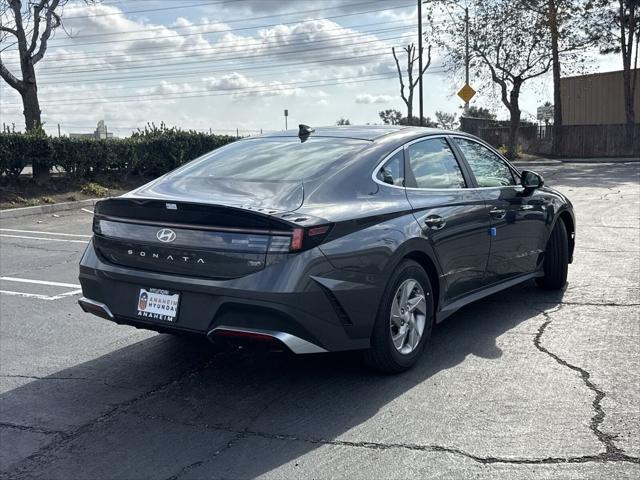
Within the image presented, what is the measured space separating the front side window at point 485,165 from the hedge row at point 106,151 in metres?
13.2

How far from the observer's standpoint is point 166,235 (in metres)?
4.05

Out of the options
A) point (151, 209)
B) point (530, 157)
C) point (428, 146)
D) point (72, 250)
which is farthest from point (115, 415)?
point (530, 157)

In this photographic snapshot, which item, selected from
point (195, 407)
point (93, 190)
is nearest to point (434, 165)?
point (195, 407)

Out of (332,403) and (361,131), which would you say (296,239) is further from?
(361,131)

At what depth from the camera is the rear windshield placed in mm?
4484

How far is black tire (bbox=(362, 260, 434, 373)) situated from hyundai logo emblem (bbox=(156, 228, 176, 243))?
1.31m

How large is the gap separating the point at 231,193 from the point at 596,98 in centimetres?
4217

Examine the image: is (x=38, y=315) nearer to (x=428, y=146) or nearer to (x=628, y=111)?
(x=428, y=146)

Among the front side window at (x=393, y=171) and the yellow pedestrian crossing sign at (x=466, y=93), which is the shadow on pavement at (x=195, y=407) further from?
the yellow pedestrian crossing sign at (x=466, y=93)

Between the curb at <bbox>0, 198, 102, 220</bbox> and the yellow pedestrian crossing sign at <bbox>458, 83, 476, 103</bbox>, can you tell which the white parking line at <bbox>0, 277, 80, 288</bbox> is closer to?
the curb at <bbox>0, 198, 102, 220</bbox>

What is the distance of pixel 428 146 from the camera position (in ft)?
17.0

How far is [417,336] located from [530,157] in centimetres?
3260

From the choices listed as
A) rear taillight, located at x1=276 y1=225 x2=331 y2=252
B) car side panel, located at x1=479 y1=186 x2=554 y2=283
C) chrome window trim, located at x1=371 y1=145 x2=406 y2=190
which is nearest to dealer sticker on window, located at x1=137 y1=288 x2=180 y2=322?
rear taillight, located at x1=276 y1=225 x2=331 y2=252

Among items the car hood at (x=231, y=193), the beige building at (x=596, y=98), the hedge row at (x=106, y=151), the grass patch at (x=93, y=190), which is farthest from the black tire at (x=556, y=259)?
the beige building at (x=596, y=98)
